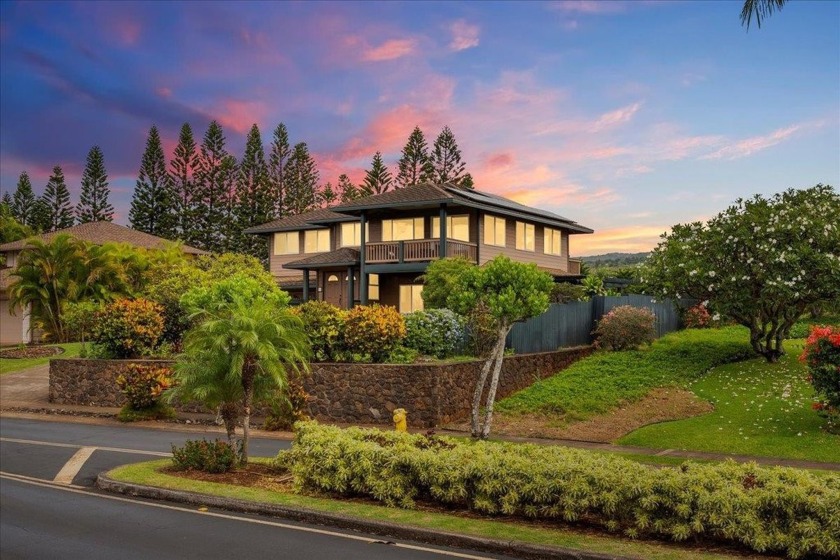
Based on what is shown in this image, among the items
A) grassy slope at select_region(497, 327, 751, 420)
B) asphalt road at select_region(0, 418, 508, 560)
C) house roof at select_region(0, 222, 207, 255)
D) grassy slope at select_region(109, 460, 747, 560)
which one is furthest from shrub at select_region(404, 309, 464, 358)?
house roof at select_region(0, 222, 207, 255)

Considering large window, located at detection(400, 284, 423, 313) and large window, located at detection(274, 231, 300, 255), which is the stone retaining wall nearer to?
large window, located at detection(400, 284, 423, 313)

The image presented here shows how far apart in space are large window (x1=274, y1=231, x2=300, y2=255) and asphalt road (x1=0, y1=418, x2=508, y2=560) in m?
35.4

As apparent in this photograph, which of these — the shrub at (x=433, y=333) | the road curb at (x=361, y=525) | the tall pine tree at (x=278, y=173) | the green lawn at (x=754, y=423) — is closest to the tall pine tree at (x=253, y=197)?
the tall pine tree at (x=278, y=173)

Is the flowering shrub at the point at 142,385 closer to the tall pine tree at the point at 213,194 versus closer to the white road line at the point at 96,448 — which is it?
the white road line at the point at 96,448

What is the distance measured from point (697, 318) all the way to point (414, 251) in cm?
1397

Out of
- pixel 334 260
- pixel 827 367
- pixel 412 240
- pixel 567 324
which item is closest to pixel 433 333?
pixel 567 324

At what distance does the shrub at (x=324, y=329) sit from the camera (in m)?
23.0

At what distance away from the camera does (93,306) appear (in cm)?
3434

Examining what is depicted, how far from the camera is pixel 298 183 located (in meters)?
73.8

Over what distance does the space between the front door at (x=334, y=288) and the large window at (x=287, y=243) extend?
20.0 ft

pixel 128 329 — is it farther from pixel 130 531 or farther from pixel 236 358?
pixel 130 531

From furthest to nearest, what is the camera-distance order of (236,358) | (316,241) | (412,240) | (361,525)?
(316,241) < (412,240) < (236,358) < (361,525)

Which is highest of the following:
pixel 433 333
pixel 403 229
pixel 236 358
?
pixel 403 229

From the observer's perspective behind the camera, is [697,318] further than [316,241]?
No
